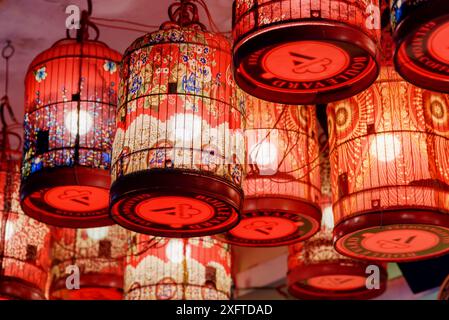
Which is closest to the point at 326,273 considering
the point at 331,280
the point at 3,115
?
the point at 331,280

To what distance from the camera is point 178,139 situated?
4352 mm

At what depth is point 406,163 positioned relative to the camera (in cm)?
461

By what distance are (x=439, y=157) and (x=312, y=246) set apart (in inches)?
67.7

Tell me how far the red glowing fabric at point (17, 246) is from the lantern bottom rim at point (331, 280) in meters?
1.58

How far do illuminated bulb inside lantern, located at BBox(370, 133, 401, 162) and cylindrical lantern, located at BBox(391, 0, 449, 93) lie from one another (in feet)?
2.52

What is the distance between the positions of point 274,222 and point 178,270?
0.85m

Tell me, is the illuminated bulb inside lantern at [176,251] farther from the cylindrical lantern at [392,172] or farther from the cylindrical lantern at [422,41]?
the cylindrical lantern at [422,41]

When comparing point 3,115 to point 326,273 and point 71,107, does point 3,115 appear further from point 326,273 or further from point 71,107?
point 326,273

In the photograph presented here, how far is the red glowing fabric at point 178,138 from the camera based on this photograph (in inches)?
170

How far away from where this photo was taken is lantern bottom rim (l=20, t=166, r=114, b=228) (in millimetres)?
4891

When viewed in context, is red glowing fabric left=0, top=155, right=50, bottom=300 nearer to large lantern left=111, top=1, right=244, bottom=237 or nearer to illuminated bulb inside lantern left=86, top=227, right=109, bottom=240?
illuminated bulb inside lantern left=86, top=227, right=109, bottom=240

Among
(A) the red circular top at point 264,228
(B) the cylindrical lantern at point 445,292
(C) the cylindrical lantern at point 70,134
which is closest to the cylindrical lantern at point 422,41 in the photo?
(A) the red circular top at point 264,228

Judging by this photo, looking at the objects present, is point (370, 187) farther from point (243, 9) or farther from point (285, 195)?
point (243, 9)
